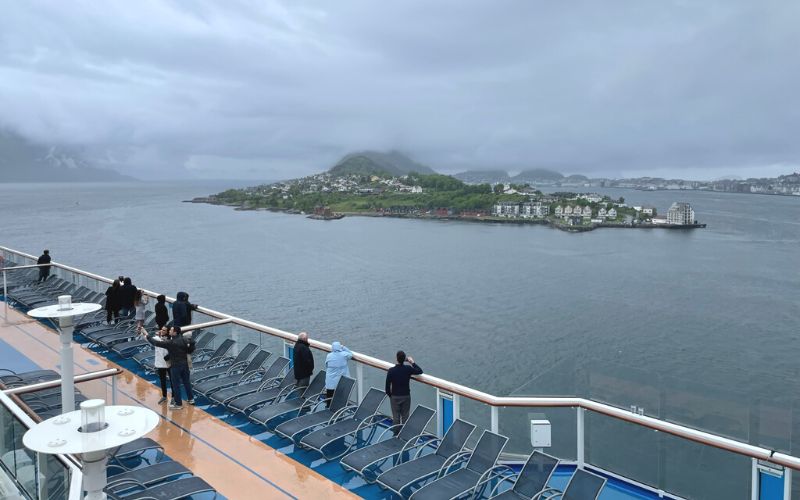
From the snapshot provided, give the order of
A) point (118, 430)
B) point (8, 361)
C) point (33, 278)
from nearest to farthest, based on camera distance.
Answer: point (118, 430) → point (8, 361) → point (33, 278)

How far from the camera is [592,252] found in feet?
289

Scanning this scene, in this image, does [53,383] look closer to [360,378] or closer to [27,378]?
[27,378]

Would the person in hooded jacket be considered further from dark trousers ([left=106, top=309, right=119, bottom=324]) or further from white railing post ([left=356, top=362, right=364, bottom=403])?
dark trousers ([left=106, top=309, right=119, bottom=324])

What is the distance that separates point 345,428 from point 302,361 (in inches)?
54.1

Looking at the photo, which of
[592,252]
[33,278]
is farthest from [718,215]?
[33,278]

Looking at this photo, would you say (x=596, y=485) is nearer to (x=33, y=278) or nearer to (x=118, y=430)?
(x=118, y=430)

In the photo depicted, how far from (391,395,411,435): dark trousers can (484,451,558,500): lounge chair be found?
1.65m

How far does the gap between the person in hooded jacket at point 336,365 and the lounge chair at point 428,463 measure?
5.37 ft

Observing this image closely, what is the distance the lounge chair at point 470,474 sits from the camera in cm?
545

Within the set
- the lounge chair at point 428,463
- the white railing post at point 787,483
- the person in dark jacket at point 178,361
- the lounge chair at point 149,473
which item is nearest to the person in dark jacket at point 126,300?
the person in dark jacket at point 178,361

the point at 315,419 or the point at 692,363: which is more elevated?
the point at 315,419

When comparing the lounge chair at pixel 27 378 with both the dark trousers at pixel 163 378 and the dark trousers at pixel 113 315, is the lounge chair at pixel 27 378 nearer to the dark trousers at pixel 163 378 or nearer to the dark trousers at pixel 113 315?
the dark trousers at pixel 163 378

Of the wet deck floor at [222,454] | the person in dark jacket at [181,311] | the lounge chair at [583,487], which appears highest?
the person in dark jacket at [181,311]

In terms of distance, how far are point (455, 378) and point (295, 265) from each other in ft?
129
